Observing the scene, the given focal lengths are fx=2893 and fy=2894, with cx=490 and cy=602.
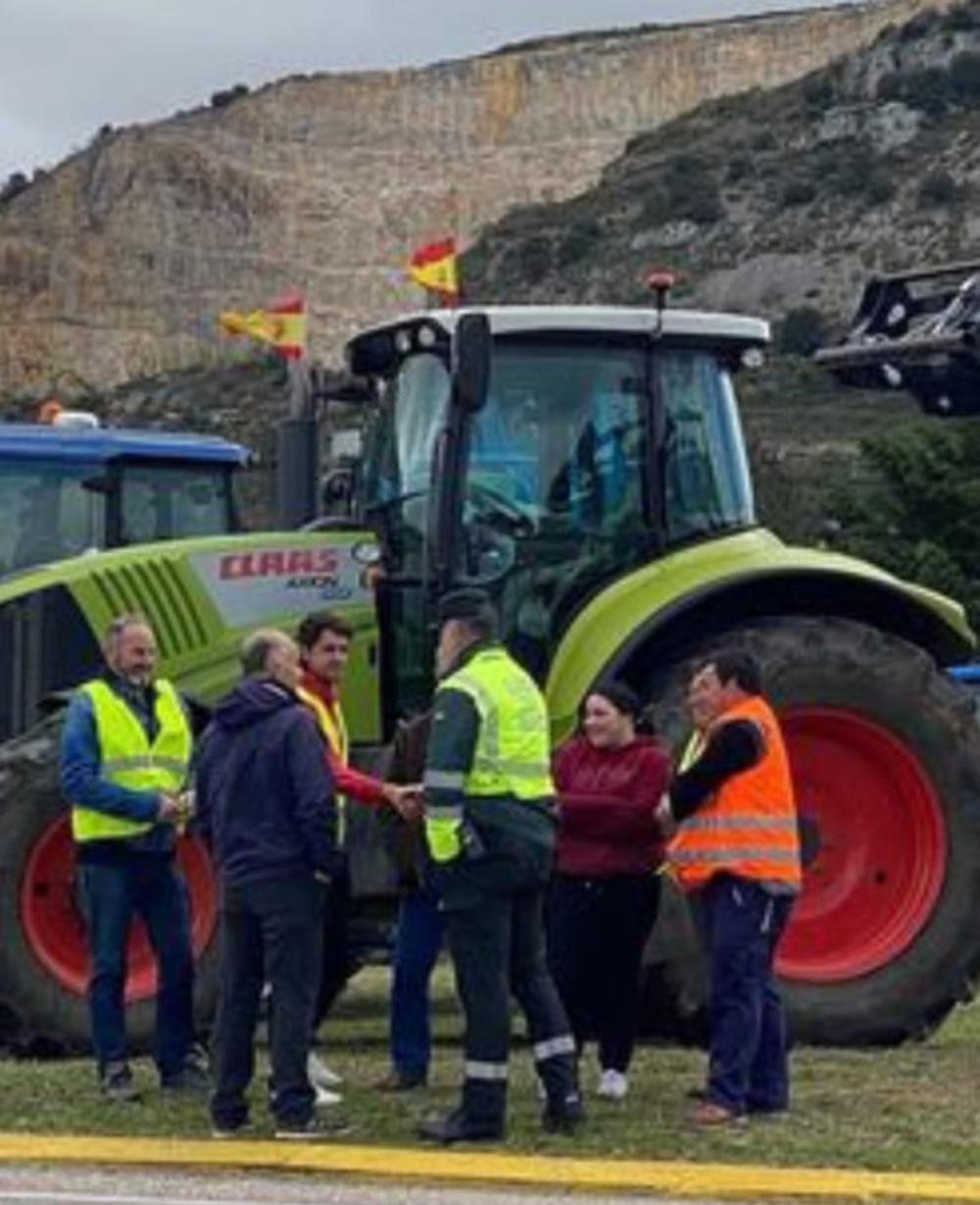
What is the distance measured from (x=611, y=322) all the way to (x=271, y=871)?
11.5 ft

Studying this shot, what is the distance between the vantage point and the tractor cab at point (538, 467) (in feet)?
37.4

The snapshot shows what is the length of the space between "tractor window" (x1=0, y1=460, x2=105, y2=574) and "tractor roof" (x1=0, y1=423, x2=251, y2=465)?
0.25 feet

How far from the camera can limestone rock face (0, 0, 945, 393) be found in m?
113

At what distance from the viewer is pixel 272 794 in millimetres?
9102

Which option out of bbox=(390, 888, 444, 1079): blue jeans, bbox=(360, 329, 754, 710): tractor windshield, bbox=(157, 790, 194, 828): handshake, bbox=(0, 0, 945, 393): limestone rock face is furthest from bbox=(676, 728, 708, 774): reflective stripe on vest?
bbox=(0, 0, 945, 393): limestone rock face

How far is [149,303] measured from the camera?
115375mm

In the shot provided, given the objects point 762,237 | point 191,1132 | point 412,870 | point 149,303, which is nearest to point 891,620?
point 412,870

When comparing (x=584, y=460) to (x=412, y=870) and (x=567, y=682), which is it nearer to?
(x=567, y=682)

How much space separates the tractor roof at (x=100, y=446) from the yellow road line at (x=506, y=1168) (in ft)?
23.0

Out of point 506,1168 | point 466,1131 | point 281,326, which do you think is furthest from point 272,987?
point 281,326

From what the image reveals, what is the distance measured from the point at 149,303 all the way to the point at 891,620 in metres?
105

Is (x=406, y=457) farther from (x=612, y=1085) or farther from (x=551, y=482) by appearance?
(x=612, y=1085)

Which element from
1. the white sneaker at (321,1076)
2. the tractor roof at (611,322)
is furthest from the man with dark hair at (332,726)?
the tractor roof at (611,322)

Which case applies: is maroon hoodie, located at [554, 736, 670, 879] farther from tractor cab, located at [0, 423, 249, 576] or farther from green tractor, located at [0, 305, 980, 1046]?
tractor cab, located at [0, 423, 249, 576]
